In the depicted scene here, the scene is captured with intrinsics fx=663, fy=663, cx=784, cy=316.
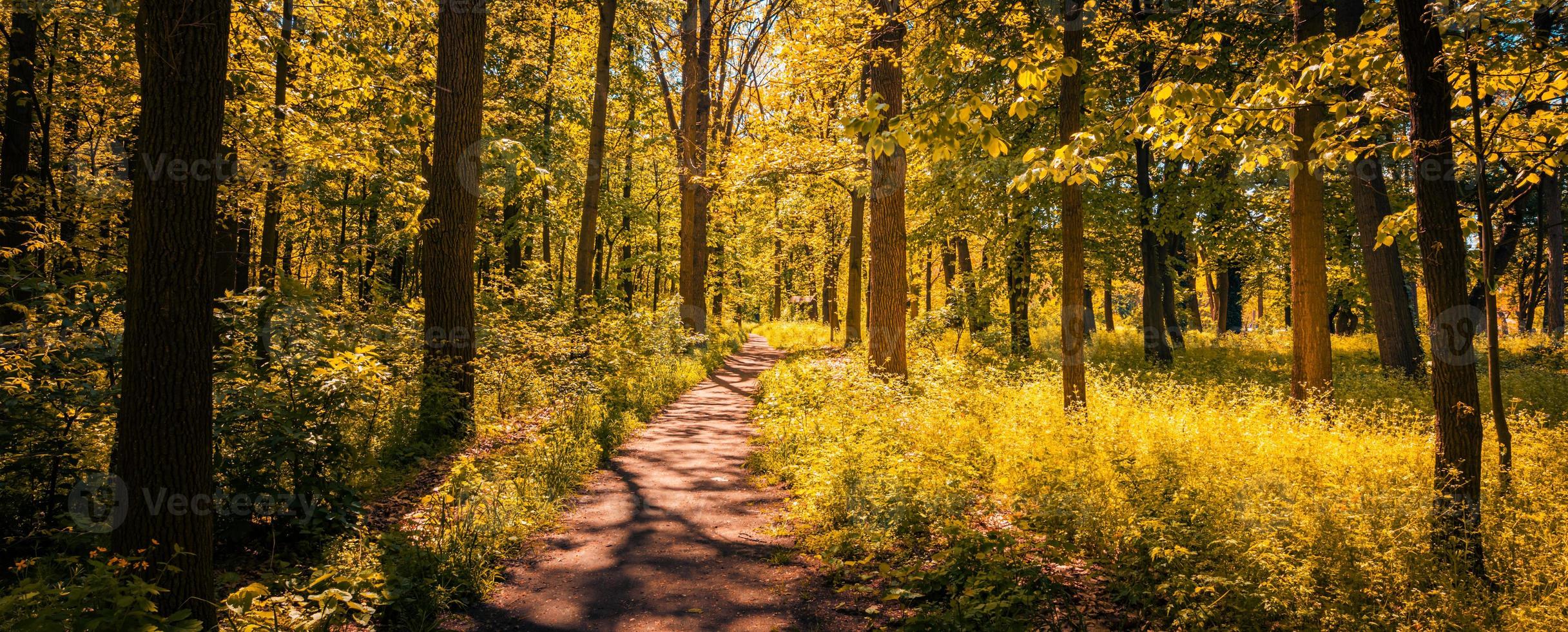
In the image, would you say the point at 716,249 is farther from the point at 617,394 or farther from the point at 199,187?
the point at 199,187

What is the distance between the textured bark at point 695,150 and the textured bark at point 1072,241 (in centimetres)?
1184

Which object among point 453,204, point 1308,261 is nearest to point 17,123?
point 453,204

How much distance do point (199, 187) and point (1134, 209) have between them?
19.3m

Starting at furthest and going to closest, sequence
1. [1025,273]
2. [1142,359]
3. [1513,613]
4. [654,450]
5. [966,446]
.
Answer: [1025,273] → [1142,359] → [654,450] → [966,446] → [1513,613]

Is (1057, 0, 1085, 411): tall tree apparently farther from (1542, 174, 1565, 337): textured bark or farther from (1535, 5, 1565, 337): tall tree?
(1542, 174, 1565, 337): textured bark

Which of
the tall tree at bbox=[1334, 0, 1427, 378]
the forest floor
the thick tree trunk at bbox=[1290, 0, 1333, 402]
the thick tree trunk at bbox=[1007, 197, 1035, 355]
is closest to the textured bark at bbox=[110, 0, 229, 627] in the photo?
the forest floor

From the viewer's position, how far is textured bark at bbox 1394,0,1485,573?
13.9 feet

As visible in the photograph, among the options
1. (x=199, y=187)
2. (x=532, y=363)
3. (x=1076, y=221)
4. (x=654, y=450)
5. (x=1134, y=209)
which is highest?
(x=1134, y=209)

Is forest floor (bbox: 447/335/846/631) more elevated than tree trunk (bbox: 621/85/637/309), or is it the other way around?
tree trunk (bbox: 621/85/637/309)

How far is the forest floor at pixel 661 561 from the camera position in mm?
4844

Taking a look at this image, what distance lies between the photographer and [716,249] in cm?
3556

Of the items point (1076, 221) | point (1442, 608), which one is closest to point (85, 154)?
point (1076, 221)

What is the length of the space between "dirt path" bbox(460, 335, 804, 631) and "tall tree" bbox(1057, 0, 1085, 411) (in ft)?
14.4

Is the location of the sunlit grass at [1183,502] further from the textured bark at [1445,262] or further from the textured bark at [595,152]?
the textured bark at [595,152]
